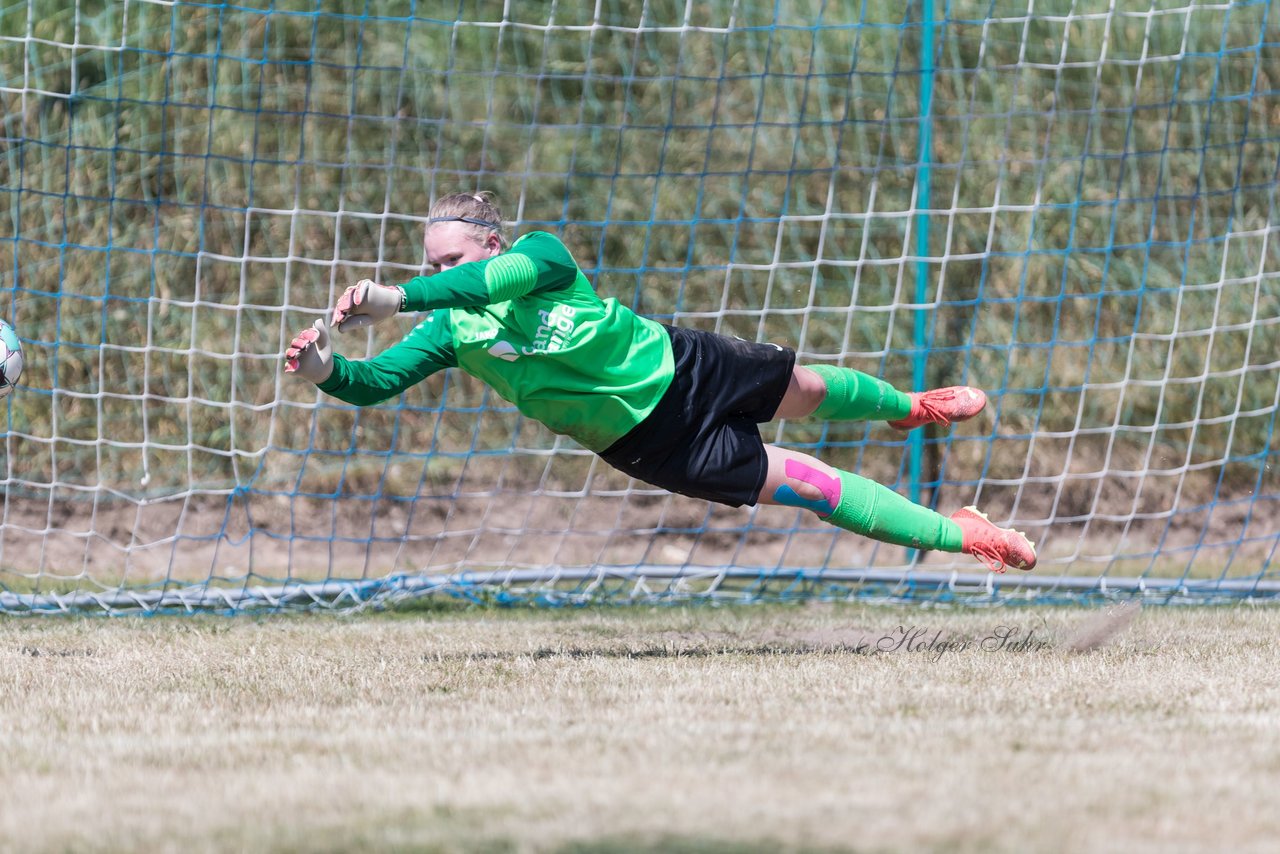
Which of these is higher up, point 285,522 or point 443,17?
point 443,17

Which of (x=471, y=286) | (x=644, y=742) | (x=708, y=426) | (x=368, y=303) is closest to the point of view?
(x=644, y=742)

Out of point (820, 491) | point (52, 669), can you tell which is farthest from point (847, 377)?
point (52, 669)

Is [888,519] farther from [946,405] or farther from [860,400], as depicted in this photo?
[946,405]

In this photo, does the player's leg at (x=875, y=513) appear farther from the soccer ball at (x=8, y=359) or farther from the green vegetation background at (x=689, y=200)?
the green vegetation background at (x=689, y=200)

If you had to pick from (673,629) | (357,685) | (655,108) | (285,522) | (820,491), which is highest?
(655,108)

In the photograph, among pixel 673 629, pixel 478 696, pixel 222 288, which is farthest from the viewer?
pixel 222 288

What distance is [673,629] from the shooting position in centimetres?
539

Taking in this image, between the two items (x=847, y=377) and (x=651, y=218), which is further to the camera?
(x=651, y=218)

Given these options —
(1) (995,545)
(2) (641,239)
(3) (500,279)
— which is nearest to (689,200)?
(2) (641,239)

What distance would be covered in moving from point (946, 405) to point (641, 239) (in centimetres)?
347

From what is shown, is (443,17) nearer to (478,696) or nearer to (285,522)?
(285,522)

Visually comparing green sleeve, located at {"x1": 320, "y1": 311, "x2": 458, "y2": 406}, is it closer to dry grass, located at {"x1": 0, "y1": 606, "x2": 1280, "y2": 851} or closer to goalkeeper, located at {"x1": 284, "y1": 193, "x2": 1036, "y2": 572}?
goalkeeper, located at {"x1": 284, "y1": 193, "x2": 1036, "y2": 572}

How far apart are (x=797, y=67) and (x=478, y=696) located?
5.23 meters

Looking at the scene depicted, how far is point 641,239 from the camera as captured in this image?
26.3 ft
